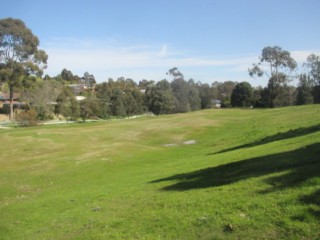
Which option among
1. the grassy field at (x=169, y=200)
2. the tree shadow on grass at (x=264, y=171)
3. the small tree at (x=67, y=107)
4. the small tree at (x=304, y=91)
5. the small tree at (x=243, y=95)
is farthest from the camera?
the small tree at (x=243, y=95)

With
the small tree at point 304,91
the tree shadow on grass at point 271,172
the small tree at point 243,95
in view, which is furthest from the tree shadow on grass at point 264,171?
the small tree at point 243,95

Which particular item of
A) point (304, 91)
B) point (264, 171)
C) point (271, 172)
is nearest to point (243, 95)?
point (304, 91)

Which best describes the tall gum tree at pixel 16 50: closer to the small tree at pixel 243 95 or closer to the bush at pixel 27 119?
the bush at pixel 27 119

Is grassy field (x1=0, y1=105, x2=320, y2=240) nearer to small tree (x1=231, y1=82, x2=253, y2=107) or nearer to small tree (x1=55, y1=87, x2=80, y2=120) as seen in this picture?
small tree (x1=55, y1=87, x2=80, y2=120)

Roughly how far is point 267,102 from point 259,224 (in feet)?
309

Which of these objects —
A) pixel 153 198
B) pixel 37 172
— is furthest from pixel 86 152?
pixel 153 198

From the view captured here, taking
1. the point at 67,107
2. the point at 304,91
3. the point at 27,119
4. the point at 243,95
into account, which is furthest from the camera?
the point at 243,95

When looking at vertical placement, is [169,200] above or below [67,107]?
below

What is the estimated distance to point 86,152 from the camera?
101 feet

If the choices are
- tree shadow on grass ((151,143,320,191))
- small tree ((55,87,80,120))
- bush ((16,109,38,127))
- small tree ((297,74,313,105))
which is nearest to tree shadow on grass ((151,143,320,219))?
tree shadow on grass ((151,143,320,191))

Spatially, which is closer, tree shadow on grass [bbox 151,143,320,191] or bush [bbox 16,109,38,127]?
tree shadow on grass [bbox 151,143,320,191]

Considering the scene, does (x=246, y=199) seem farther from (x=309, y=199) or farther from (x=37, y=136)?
(x=37, y=136)

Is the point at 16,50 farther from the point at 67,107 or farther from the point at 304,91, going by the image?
the point at 304,91

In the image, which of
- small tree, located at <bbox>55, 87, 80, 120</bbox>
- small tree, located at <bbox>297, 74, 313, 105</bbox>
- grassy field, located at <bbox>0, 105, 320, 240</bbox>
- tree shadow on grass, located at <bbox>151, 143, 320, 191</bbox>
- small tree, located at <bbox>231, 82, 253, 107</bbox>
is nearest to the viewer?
grassy field, located at <bbox>0, 105, 320, 240</bbox>
